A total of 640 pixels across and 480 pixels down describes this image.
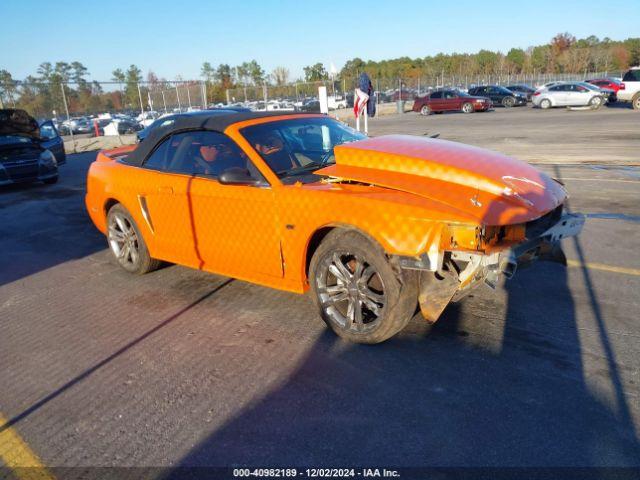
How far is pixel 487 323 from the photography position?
3.86 meters

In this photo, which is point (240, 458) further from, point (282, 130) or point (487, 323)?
point (282, 130)

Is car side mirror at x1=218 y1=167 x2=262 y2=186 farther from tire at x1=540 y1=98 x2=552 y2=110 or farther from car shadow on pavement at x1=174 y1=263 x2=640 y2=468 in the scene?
tire at x1=540 y1=98 x2=552 y2=110

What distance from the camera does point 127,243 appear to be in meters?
5.47

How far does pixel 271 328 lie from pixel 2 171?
10.3 metres

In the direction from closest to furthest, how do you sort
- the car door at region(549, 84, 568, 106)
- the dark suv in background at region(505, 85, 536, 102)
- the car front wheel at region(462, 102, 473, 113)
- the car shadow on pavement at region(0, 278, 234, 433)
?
the car shadow on pavement at region(0, 278, 234, 433), the car door at region(549, 84, 568, 106), the car front wheel at region(462, 102, 473, 113), the dark suv in background at region(505, 85, 536, 102)

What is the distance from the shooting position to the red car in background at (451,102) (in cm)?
3173

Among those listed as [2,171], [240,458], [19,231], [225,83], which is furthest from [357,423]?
[225,83]

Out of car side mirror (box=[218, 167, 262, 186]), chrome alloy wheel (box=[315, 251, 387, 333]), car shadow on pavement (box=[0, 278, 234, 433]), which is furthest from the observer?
car side mirror (box=[218, 167, 262, 186])

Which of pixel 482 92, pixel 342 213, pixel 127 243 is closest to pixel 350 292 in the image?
pixel 342 213

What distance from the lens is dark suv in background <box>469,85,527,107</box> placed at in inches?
1383

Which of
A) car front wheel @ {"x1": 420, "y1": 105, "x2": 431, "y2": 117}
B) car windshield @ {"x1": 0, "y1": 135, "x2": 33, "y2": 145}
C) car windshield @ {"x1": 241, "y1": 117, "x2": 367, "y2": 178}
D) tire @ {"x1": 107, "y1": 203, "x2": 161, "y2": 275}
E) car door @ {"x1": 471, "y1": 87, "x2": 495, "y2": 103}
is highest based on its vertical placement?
car windshield @ {"x1": 241, "y1": 117, "x2": 367, "y2": 178}

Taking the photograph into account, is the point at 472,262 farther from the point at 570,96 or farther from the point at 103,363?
the point at 570,96

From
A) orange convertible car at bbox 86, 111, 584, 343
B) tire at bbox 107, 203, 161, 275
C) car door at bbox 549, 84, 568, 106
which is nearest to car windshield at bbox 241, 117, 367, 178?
orange convertible car at bbox 86, 111, 584, 343

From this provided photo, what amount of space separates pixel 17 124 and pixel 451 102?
2702 centimetres
